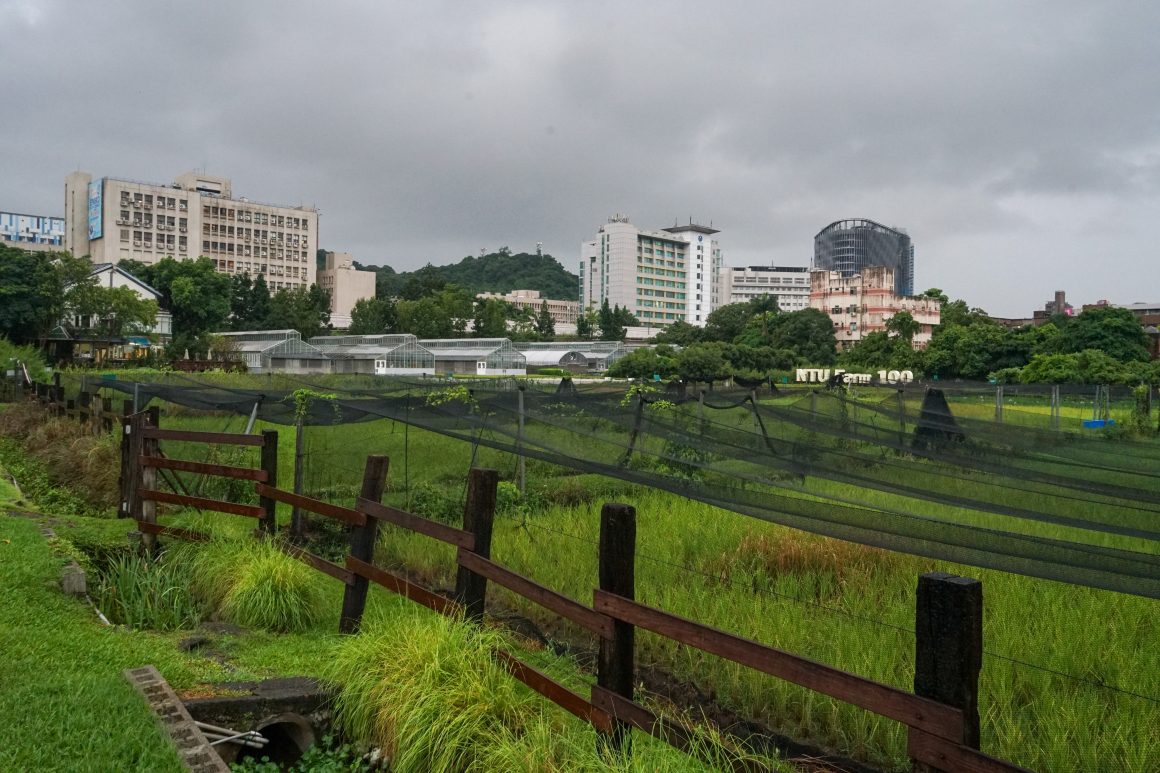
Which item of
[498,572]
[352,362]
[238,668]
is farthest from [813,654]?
[352,362]

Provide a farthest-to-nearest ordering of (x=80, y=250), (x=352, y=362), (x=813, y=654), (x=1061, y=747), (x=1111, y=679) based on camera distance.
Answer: (x=80, y=250) → (x=352, y=362) → (x=813, y=654) → (x=1111, y=679) → (x=1061, y=747)

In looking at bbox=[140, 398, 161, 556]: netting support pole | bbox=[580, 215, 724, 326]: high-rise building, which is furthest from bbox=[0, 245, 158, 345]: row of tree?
bbox=[580, 215, 724, 326]: high-rise building

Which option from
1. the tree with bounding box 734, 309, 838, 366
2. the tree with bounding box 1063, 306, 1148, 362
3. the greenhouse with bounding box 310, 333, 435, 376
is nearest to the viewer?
the tree with bounding box 1063, 306, 1148, 362

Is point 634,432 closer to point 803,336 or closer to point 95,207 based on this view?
point 803,336

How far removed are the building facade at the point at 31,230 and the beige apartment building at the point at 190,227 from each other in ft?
19.9

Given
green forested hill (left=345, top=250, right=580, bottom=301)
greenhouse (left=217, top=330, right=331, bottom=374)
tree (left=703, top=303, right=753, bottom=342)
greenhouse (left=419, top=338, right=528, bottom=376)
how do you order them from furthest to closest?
green forested hill (left=345, top=250, right=580, bottom=301) < tree (left=703, top=303, right=753, bottom=342) < greenhouse (left=419, top=338, right=528, bottom=376) < greenhouse (left=217, top=330, right=331, bottom=374)

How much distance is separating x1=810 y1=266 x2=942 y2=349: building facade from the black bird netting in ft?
306

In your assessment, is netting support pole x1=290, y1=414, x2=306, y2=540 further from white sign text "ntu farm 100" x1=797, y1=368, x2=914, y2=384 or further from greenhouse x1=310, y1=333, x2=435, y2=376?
white sign text "ntu farm 100" x1=797, y1=368, x2=914, y2=384

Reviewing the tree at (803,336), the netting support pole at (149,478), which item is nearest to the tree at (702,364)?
the tree at (803,336)

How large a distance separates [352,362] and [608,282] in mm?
77696

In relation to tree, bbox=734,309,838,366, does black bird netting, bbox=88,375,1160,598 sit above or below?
below

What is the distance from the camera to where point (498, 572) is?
12.9 ft

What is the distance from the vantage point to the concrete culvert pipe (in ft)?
13.5

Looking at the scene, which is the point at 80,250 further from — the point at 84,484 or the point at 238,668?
the point at 238,668
